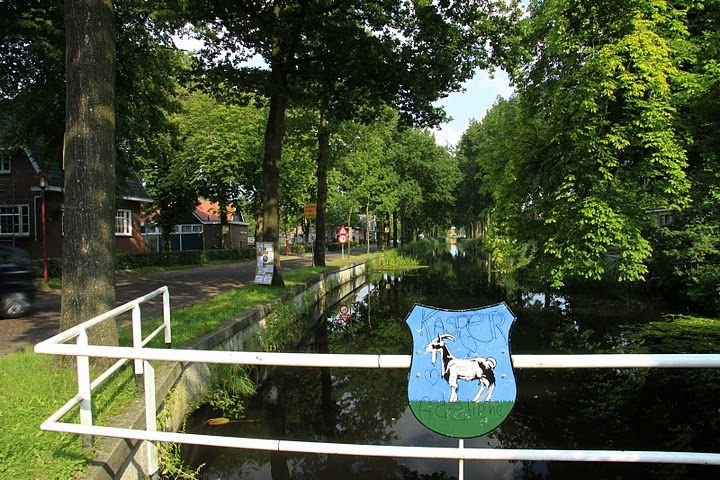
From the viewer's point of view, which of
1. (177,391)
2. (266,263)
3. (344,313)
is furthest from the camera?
(344,313)

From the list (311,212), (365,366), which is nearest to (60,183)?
(311,212)

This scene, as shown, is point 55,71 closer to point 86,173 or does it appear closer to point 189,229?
point 86,173

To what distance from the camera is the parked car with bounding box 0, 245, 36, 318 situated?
981cm

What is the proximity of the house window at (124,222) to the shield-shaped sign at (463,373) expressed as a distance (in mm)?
29496

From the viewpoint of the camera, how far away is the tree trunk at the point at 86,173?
530 cm

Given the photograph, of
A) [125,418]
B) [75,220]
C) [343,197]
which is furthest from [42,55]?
[343,197]

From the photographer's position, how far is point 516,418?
695 centimetres

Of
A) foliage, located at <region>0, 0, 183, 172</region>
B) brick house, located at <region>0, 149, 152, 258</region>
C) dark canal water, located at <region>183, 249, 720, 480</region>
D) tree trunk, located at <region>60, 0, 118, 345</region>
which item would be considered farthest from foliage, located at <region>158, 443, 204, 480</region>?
brick house, located at <region>0, 149, 152, 258</region>

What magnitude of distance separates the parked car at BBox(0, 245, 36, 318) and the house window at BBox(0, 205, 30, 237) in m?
17.3

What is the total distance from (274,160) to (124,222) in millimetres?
19440

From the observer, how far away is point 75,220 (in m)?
5.28

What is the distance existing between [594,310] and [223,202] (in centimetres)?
2579

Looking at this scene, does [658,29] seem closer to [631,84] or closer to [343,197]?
[631,84]

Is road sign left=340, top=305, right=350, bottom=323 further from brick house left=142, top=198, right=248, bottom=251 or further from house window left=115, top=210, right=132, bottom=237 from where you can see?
brick house left=142, top=198, right=248, bottom=251
